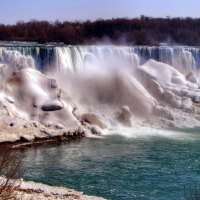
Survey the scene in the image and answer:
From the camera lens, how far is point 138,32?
71.6 metres

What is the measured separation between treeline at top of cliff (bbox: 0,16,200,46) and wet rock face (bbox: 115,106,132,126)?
33564mm

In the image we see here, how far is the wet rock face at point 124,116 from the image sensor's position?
32.5 metres

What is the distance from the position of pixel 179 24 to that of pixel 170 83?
3929 cm

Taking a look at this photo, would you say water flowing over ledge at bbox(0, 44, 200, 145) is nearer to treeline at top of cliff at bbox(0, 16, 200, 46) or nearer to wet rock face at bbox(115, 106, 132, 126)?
wet rock face at bbox(115, 106, 132, 126)

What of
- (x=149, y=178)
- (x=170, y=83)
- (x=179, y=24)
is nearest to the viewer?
(x=149, y=178)

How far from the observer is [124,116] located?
107ft

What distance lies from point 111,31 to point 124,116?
134 feet

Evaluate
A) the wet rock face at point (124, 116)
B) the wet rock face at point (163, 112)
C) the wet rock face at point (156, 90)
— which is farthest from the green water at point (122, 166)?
the wet rock face at point (156, 90)

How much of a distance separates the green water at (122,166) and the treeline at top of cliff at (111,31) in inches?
1597

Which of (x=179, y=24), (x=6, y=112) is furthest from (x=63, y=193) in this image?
(x=179, y=24)

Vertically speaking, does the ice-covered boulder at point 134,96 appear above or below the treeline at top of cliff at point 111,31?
below

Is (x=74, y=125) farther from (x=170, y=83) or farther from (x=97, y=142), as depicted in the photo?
(x=170, y=83)

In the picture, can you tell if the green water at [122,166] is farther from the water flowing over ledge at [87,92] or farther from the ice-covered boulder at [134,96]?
the ice-covered boulder at [134,96]

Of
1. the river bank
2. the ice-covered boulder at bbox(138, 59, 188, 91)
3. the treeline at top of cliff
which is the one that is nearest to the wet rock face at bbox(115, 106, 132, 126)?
the ice-covered boulder at bbox(138, 59, 188, 91)
